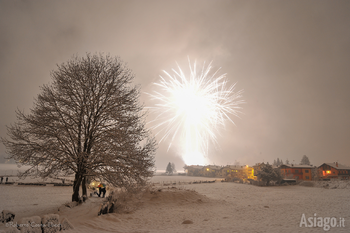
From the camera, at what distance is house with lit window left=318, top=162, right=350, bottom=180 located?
63.4 metres

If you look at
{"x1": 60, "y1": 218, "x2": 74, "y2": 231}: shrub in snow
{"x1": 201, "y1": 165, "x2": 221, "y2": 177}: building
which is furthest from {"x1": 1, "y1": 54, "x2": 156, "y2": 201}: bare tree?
{"x1": 201, "y1": 165, "x2": 221, "y2": 177}: building

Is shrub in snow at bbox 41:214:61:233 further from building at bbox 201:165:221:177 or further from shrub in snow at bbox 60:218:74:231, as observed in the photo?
building at bbox 201:165:221:177

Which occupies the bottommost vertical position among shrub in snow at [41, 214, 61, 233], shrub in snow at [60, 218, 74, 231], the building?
the building

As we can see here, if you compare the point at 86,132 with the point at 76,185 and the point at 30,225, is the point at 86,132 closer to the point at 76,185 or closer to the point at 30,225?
the point at 76,185

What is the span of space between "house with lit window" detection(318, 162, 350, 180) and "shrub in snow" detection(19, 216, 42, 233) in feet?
277

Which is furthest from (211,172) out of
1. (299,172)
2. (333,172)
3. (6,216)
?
(6,216)

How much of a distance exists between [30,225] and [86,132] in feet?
27.3

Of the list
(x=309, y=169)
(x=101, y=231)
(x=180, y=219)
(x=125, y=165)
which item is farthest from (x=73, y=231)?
(x=309, y=169)

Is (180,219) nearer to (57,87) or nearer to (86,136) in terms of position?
(86,136)

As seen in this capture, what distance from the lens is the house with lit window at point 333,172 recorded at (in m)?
63.4

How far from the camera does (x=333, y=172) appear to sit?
64.4 meters

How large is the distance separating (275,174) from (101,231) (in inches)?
1966

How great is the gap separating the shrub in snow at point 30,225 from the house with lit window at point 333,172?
8429 centimetres

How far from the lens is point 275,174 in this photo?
46.6 metres
